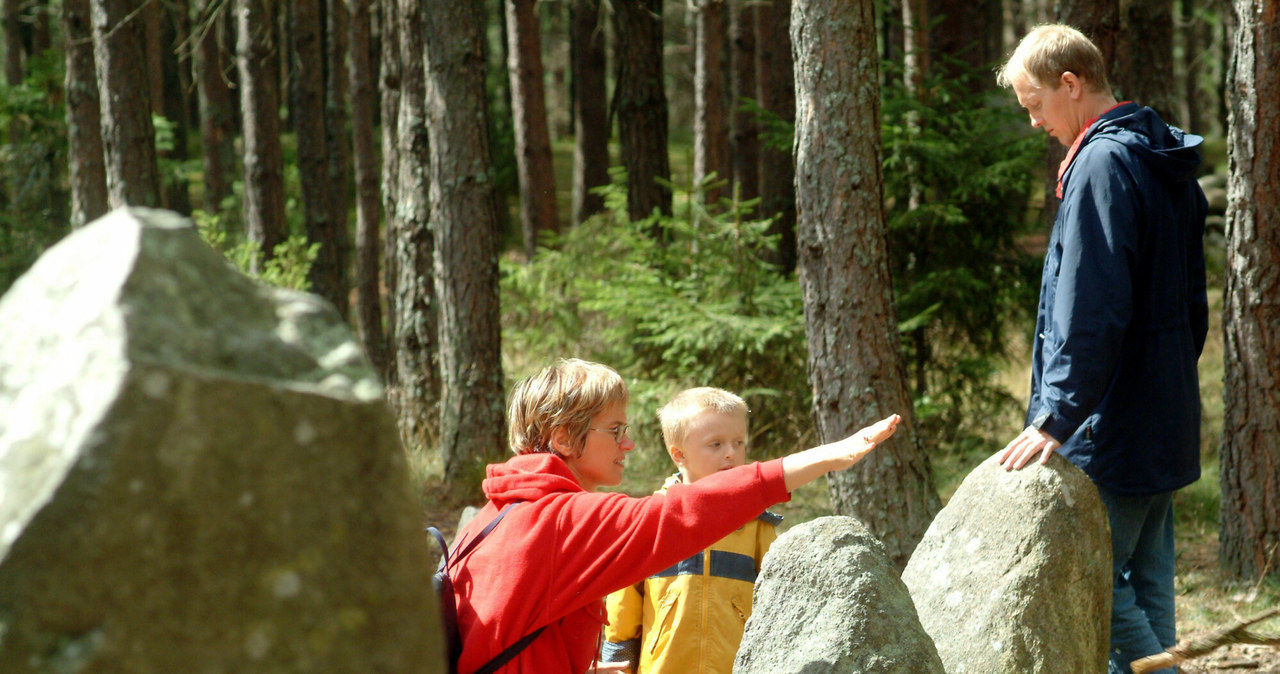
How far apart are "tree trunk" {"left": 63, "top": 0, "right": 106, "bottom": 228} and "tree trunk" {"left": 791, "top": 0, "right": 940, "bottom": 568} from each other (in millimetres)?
7004

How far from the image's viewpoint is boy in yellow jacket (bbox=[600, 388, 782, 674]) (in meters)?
3.52

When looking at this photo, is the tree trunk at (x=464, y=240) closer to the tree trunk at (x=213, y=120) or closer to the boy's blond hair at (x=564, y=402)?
the boy's blond hair at (x=564, y=402)

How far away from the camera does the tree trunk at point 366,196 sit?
43.6 feet

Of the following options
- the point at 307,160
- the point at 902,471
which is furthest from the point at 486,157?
the point at 307,160

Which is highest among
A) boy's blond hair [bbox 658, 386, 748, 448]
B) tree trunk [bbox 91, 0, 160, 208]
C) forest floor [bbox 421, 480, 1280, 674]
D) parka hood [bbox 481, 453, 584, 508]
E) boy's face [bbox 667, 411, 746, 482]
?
tree trunk [bbox 91, 0, 160, 208]

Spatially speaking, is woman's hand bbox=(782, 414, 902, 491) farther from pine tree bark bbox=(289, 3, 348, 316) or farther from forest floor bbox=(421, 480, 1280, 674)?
pine tree bark bbox=(289, 3, 348, 316)

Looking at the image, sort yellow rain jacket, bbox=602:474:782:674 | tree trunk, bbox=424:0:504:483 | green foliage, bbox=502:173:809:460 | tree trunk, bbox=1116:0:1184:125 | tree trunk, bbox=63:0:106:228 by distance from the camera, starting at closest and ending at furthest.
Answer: yellow rain jacket, bbox=602:474:782:674
tree trunk, bbox=424:0:504:483
green foliage, bbox=502:173:809:460
tree trunk, bbox=63:0:106:228
tree trunk, bbox=1116:0:1184:125

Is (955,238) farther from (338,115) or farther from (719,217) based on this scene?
(338,115)

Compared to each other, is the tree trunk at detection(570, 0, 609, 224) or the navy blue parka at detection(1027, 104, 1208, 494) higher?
the tree trunk at detection(570, 0, 609, 224)

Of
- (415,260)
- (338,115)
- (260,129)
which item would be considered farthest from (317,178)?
(415,260)

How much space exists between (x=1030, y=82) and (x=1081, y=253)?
23.8 inches

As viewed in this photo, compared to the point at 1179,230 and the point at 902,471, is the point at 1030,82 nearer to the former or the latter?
the point at 1179,230

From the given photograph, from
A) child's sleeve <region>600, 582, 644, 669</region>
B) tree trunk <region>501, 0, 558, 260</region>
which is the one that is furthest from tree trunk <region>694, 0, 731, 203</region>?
child's sleeve <region>600, 582, 644, 669</region>

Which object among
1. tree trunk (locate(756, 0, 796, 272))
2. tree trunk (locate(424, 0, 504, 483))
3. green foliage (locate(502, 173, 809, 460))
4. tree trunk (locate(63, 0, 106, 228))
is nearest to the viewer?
tree trunk (locate(424, 0, 504, 483))
